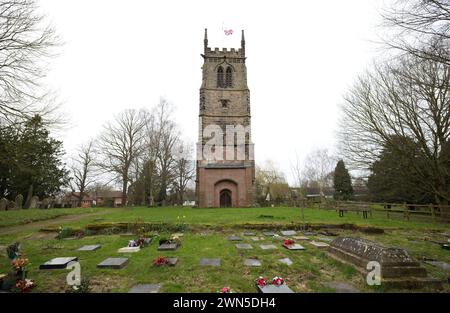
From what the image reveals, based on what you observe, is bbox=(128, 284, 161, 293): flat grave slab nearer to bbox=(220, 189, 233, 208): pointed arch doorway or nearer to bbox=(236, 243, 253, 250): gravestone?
bbox=(236, 243, 253, 250): gravestone

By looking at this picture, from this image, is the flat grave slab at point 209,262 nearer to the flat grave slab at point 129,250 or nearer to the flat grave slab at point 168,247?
the flat grave slab at point 168,247

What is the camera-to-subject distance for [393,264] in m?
4.88

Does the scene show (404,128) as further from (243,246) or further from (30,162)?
(30,162)

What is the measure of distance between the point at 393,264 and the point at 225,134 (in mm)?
25288

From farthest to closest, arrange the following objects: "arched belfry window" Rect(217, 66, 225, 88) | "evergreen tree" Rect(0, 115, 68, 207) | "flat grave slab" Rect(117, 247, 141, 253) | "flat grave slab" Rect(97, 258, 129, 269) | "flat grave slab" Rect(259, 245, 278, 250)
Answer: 1. "arched belfry window" Rect(217, 66, 225, 88)
2. "evergreen tree" Rect(0, 115, 68, 207)
3. "flat grave slab" Rect(259, 245, 278, 250)
4. "flat grave slab" Rect(117, 247, 141, 253)
5. "flat grave slab" Rect(97, 258, 129, 269)

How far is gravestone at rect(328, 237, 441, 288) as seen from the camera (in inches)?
182

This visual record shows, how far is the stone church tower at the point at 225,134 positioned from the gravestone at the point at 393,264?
22.0 metres

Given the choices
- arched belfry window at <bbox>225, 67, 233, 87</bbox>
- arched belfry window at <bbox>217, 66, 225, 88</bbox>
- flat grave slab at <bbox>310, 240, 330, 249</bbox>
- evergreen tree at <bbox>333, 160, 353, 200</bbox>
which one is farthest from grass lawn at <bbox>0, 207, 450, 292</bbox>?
evergreen tree at <bbox>333, 160, 353, 200</bbox>

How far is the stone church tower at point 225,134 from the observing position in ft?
91.2

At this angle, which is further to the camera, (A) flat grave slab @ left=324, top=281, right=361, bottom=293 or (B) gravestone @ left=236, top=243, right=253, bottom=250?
(B) gravestone @ left=236, top=243, right=253, bottom=250

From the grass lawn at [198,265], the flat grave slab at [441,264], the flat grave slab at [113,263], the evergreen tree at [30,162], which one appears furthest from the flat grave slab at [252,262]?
the evergreen tree at [30,162]

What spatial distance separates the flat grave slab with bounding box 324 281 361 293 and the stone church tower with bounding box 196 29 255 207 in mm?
22807

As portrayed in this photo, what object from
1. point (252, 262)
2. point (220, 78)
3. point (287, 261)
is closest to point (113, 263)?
point (252, 262)
